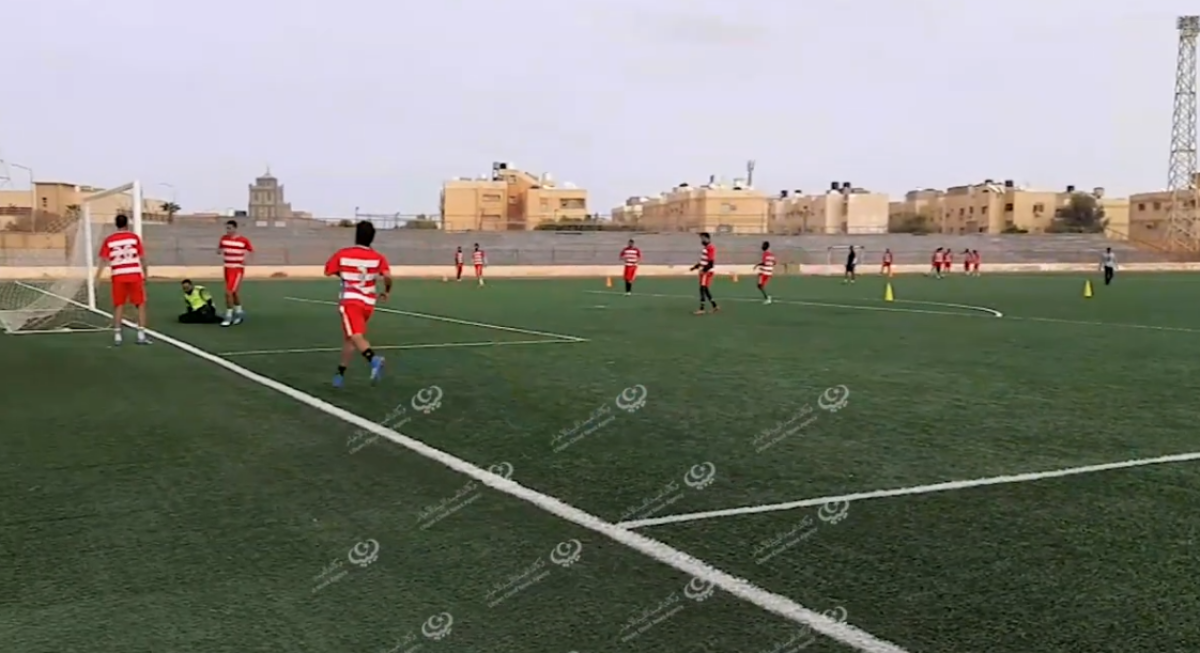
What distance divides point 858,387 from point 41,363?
928cm

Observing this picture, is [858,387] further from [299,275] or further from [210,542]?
[299,275]

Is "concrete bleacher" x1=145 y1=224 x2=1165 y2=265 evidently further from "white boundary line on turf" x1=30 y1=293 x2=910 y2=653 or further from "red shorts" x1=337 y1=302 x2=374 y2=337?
"white boundary line on turf" x1=30 y1=293 x2=910 y2=653

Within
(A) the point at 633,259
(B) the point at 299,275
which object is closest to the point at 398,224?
(B) the point at 299,275

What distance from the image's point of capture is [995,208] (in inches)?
4712

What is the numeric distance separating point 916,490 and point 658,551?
197 centimetres

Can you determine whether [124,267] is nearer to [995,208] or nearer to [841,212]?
[841,212]

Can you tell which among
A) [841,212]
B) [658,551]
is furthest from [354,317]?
[841,212]

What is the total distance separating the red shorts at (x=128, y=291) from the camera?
13.7m

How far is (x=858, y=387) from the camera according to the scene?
1022cm

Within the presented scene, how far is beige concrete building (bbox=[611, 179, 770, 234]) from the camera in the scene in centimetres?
8644

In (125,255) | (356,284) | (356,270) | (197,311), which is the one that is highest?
(125,255)

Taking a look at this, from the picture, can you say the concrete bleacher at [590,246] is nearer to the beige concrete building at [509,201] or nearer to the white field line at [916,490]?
the beige concrete building at [509,201]

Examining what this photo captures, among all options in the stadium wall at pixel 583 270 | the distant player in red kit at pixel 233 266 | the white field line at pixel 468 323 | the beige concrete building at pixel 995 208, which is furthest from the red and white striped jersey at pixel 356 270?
the beige concrete building at pixel 995 208

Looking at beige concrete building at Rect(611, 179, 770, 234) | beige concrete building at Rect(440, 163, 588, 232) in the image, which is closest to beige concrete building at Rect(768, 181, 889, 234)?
beige concrete building at Rect(611, 179, 770, 234)
